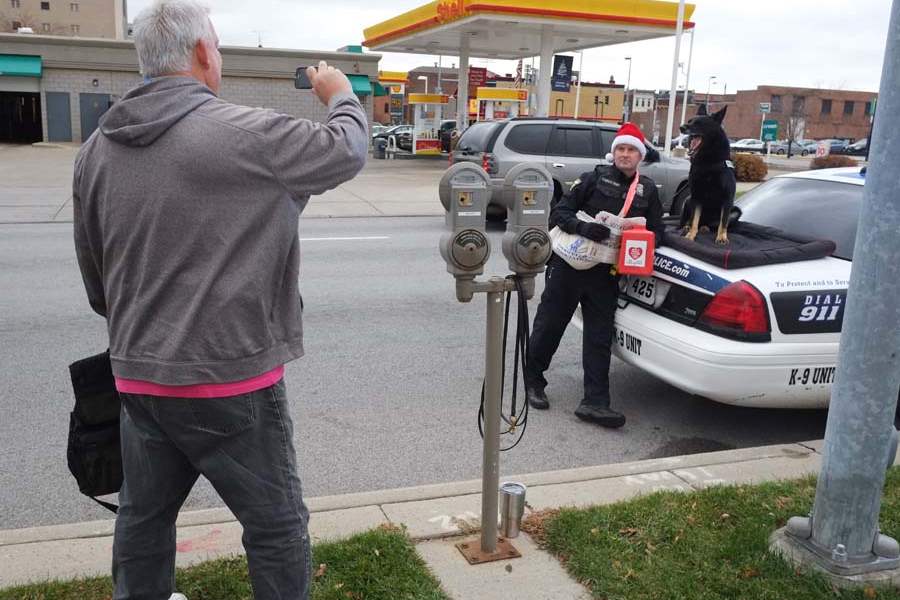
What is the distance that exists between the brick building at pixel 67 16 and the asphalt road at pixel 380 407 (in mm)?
79826

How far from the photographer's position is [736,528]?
3.45m

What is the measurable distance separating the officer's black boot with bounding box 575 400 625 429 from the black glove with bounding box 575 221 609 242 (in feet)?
3.33

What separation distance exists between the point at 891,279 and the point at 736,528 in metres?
1.21

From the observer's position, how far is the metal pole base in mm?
3088

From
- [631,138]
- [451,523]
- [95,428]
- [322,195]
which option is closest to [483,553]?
[451,523]

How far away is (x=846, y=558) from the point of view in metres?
3.10

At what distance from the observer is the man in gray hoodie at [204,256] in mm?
2033

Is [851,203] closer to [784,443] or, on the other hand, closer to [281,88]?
[784,443]

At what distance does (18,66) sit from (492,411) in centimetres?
3474

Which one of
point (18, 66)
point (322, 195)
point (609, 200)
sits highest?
point (18, 66)

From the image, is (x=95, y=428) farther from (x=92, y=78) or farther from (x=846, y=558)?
(x=92, y=78)

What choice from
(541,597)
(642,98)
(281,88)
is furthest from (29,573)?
(642,98)

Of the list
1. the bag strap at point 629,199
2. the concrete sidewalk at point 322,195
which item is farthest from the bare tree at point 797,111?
the bag strap at point 629,199

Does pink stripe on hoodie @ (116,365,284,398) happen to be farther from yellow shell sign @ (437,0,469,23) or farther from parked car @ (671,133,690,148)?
yellow shell sign @ (437,0,469,23)
